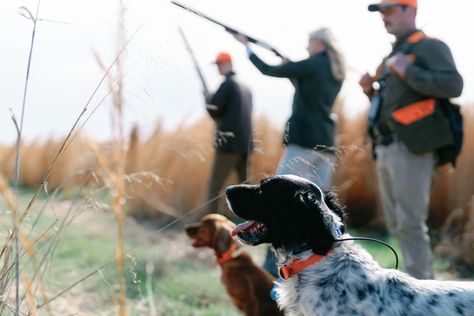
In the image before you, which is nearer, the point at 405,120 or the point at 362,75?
the point at 405,120

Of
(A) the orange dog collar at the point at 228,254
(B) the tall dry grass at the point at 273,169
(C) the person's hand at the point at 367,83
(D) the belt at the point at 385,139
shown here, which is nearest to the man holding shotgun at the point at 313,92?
(C) the person's hand at the point at 367,83

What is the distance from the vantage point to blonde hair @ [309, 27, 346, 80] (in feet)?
19.9

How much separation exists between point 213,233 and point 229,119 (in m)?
2.57

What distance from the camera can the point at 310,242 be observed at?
329cm

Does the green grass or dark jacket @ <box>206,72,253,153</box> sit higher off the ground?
dark jacket @ <box>206,72,253,153</box>

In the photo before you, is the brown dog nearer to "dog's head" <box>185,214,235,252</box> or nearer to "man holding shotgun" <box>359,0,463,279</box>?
"dog's head" <box>185,214,235,252</box>

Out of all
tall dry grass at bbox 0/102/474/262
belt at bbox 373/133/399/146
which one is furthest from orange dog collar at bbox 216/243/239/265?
tall dry grass at bbox 0/102/474/262

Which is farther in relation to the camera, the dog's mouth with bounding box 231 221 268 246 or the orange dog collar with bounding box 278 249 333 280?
the dog's mouth with bounding box 231 221 268 246

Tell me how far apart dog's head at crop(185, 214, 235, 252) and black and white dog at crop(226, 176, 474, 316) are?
1.78 meters

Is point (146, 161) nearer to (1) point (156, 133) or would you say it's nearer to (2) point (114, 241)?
(1) point (156, 133)

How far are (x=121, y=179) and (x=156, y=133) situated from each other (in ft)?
26.5

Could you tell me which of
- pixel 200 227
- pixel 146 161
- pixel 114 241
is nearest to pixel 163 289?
pixel 200 227

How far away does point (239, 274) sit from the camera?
4.90m

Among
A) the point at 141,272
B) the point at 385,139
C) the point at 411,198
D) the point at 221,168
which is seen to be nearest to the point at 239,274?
the point at 411,198
